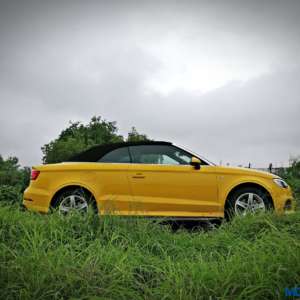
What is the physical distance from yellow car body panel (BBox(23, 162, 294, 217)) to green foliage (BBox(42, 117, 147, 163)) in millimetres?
27687

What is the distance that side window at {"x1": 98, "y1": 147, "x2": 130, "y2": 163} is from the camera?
24.4ft

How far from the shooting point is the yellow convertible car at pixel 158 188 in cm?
711

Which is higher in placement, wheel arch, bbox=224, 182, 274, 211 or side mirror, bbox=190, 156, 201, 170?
side mirror, bbox=190, 156, 201, 170

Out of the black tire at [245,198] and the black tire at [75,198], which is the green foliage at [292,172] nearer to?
the black tire at [245,198]

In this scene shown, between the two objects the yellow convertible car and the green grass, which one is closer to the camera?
the green grass

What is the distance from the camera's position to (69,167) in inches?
287

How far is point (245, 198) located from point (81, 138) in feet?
111

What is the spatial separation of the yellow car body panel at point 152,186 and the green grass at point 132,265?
187 cm

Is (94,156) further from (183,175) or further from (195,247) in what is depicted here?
(195,247)

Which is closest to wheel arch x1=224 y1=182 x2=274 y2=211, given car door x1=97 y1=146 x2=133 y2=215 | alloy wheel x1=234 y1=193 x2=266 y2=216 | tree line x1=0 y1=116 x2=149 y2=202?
alloy wheel x1=234 y1=193 x2=266 y2=216

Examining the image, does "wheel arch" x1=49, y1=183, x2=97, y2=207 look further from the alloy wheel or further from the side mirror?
the alloy wheel

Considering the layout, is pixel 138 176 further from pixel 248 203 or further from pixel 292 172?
pixel 292 172

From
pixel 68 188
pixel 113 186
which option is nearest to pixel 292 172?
pixel 113 186

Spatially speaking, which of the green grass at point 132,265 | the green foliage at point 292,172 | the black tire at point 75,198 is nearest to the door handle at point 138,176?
the black tire at point 75,198
